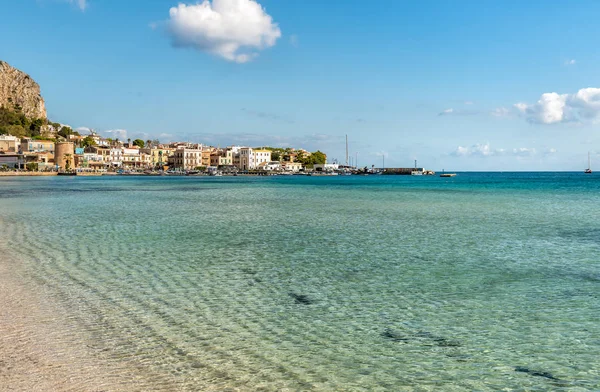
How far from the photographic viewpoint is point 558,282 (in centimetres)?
1112

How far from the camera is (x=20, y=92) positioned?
562 feet

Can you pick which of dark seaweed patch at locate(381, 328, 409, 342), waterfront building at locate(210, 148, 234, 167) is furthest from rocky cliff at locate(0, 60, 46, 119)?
dark seaweed patch at locate(381, 328, 409, 342)

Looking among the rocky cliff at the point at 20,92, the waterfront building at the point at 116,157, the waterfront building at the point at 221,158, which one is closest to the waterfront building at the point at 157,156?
the waterfront building at the point at 116,157

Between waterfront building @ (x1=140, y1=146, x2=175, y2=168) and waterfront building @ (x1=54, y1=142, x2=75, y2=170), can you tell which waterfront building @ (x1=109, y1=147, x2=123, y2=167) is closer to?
waterfront building @ (x1=140, y1=146, x2=175, y2=168)

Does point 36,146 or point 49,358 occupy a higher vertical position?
point 36,146

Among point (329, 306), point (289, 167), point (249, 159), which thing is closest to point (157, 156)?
point (249, 159)

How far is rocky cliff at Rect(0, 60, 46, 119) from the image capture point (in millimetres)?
166375

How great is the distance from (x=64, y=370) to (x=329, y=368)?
3.24 m

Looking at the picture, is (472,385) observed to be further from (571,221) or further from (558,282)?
(571,221)

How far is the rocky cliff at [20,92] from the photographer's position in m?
166

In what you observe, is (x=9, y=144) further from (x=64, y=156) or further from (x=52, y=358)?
(x=52, y=358)

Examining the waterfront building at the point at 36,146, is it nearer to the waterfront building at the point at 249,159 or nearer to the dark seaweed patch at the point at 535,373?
the waterfront building at the point at 249,159

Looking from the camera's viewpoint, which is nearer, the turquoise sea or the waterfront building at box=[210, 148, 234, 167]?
the turquoise sea

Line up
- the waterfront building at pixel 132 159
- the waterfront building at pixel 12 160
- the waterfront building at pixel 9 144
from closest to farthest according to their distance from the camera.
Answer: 1. the waterfront building at pixel 12 160
2. the waterfront building at pixel 9 144
3. the waterfront building at pixel 132 159
